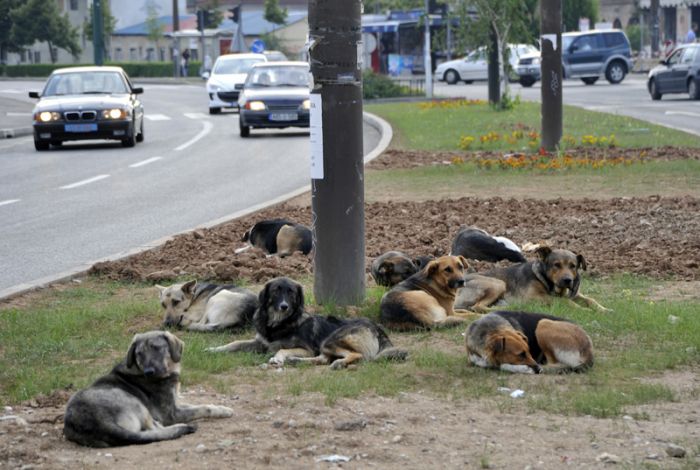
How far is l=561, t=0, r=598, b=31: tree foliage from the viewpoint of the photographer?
86188 millimetres

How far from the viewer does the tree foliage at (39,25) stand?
314 ft

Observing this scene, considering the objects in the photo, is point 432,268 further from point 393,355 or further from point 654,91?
point 654,91

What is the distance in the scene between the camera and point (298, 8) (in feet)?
472

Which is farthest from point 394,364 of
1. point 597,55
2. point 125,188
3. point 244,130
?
point 597,55

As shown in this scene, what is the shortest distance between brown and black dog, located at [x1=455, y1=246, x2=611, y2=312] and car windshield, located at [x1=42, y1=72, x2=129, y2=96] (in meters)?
21.0

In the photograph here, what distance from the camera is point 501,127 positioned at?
94.5 ft

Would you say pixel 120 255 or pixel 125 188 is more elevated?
pixel 120 255

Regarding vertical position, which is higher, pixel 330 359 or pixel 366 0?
pixel 366 0

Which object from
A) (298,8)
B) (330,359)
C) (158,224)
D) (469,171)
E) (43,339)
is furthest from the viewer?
(298,8)

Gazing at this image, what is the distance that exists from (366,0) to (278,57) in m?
52.7

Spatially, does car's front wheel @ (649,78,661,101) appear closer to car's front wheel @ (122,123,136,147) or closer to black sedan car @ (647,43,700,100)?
black sedan car @ (647,43,700,100)

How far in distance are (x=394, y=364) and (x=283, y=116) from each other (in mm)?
23834

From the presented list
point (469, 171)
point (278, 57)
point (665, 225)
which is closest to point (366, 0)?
point (278, 57)

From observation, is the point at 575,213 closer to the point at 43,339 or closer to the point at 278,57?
the point at 43,339
